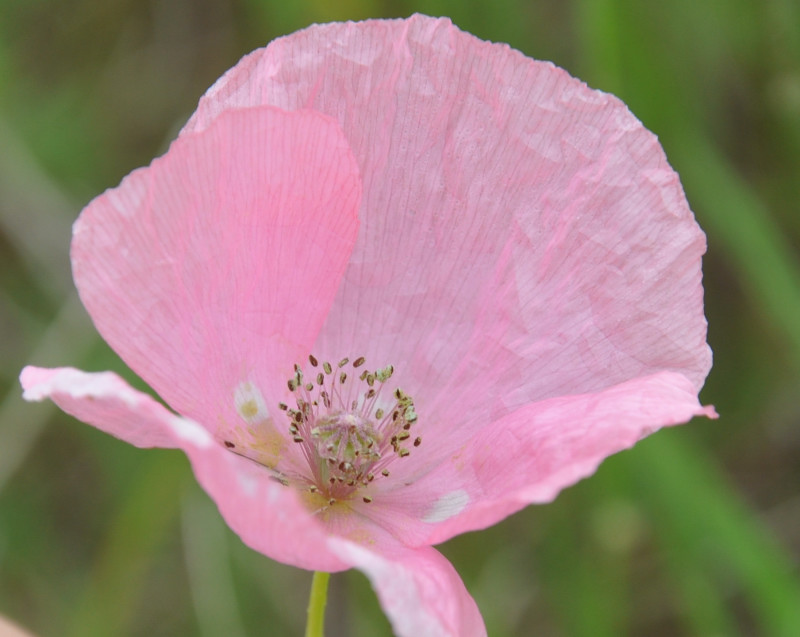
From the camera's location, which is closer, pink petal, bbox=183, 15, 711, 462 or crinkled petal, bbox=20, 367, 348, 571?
crinkled petal, bbox=20, 367, 348, 571

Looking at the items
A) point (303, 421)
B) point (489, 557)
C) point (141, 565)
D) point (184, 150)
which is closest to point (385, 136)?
point (184, 150)

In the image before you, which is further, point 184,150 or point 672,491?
point 672,491

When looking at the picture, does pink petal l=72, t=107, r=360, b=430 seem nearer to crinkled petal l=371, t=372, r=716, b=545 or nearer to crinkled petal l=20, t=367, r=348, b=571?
crinkled petal l=20, t=367, r=348, b=571

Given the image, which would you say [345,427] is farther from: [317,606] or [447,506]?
[317,606]

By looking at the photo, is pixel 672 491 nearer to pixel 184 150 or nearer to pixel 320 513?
pixel 320 513

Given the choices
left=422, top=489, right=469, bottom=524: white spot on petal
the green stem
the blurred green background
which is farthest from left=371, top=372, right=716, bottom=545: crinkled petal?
the blurred green background

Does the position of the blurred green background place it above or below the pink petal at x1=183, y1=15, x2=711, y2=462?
below
